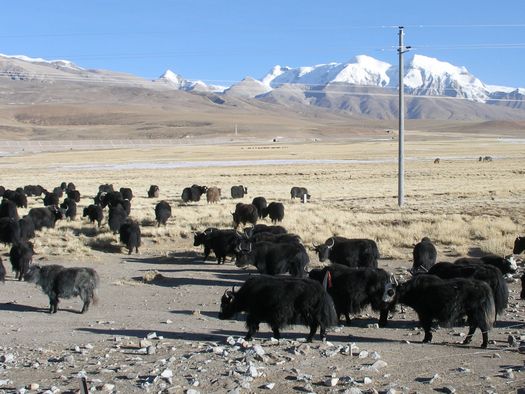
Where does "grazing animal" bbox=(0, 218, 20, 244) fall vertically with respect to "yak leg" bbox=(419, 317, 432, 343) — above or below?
above

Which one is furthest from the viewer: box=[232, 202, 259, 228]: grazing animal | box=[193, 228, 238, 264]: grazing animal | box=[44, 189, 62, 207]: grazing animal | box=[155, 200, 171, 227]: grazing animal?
box=[44, 189, 62, 207]: grazing animal

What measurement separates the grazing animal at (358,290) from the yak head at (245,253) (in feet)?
12.1

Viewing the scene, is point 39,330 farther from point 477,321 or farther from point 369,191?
point 369,191

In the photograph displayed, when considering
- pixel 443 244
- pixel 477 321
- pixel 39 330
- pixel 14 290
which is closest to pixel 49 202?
pixel 14 290

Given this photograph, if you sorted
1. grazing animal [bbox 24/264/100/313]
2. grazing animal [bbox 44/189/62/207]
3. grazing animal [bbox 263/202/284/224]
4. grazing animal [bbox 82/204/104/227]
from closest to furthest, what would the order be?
1. grazing animal [bbox 24/264/100/313]
2. grazing animal [bbox 82/204/104/227]
3. grazing animal [bbox 263/202/284/224]
4. grazing animal [bbox 44/189/62/207]

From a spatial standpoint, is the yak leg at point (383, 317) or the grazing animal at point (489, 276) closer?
the yak leg at point (383, 317)

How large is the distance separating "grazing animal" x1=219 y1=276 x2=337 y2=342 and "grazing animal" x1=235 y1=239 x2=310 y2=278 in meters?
3.98

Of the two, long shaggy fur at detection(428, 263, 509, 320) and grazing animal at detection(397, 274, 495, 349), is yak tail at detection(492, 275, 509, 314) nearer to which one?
long shaggy fur at detection(428, 263, 509, 320)

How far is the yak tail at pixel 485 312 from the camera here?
374 inches

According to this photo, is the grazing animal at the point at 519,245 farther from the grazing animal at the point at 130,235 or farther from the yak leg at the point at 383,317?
the grazing animal at the point at 130,235

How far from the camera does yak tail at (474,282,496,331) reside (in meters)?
9.49

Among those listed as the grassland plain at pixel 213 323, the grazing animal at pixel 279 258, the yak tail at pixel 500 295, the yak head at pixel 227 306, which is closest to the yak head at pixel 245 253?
the grazing animal at pixel 279 258

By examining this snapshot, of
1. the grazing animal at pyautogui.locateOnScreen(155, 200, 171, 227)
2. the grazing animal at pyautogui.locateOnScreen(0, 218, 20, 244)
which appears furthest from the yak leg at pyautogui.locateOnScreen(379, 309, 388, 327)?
the grazing animal at pyautogui.locateOnScreen(155, 200, 171, 227)

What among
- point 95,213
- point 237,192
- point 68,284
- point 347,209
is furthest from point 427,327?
point 237,192
